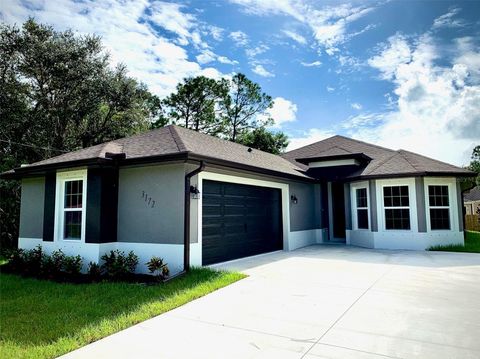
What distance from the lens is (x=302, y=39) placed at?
12.3m

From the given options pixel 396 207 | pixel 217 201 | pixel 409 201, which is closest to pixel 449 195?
pixel 409 201

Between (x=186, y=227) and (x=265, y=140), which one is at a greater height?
(x=265, y=140)

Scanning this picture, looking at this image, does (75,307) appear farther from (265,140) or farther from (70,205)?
(265,140)

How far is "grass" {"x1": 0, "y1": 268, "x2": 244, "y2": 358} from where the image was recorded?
4074 mm

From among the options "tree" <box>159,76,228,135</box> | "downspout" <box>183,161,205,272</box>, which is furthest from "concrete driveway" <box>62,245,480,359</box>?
"tree" <box>159,76,228,135</box>

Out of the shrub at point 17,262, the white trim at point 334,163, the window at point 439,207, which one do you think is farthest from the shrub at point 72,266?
the window at point 439,207

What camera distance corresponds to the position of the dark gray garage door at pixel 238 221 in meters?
8.64

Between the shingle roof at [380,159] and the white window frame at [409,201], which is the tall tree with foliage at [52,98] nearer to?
the shingle roof at [380,159]

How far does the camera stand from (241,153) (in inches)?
462

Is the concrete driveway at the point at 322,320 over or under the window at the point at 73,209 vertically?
under

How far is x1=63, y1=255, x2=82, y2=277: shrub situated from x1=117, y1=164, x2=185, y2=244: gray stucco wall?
3.50ft

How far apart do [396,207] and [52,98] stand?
17799 mm

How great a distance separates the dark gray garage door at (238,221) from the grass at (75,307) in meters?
Answer: 1.44

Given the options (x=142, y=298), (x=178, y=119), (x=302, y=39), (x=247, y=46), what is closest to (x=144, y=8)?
(x=247, y=46)
